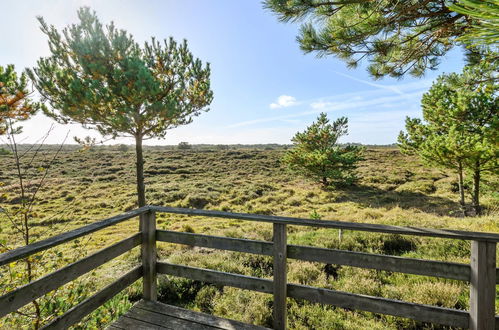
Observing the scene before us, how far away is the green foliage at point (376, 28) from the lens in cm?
315

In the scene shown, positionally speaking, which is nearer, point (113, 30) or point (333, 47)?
point (333, 47)

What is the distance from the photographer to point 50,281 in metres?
2.01

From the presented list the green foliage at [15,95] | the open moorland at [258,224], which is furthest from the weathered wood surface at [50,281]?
the green foliage at [15,95]

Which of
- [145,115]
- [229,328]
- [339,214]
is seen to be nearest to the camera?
[229,328]

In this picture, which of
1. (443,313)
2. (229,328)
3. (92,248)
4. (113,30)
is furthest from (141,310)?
(92,248)

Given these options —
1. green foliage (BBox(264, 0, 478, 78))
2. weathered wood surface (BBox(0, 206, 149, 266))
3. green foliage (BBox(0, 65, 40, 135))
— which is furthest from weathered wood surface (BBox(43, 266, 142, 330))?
green foliage (BBox(0, 65, 40, 135))

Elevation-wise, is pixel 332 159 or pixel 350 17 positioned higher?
pixel 350 17

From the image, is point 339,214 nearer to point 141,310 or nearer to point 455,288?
point 455,288

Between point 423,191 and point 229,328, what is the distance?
22289mm

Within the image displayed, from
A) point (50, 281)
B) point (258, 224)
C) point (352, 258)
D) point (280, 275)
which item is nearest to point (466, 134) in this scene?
point (258, 224)

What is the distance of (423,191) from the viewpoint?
20.0 metres

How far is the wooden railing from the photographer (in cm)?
198

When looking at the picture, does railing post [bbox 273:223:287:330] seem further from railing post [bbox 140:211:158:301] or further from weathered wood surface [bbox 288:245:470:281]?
railing post [bbox 140:211:158:301]

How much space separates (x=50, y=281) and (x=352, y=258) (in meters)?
2.52
